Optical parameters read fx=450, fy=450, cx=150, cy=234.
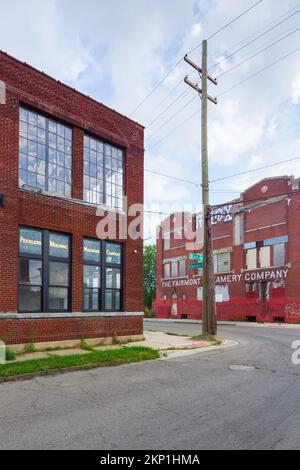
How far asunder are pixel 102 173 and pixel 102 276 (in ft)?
12.7

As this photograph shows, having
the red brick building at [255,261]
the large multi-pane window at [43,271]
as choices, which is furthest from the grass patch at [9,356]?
the red brick building at [255,261]

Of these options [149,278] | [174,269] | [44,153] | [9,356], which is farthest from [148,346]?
[149,278]

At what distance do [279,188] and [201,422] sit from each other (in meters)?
33.5

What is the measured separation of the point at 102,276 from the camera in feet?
53.8

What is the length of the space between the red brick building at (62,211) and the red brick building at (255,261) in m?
16.0

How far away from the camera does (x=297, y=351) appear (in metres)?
14.6

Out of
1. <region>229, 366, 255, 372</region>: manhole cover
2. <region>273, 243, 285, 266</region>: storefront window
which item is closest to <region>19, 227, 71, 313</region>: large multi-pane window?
<region>229, 366, 255, 372</region>: manhole cover

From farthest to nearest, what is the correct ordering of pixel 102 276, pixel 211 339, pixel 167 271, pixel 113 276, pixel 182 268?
pixel 167 271 → pixel 182 268 → pixel 211 339 → pixel 113 276 → pixel 102 276

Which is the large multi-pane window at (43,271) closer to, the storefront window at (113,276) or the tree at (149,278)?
the storefront window at (113,276)

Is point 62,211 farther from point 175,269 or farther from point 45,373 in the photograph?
point 175,269

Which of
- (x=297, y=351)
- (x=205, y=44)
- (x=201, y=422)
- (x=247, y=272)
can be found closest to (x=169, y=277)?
(x=247, y=272)

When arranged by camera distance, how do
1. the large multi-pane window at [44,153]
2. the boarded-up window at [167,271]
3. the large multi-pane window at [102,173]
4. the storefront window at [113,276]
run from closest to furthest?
the large multi-pane window at [44,153] < the large multi-pane window at [102,173] < the storefront window at [113,276] < the boarded-up window at [167,271]

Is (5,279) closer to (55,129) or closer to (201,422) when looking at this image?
(55,129)

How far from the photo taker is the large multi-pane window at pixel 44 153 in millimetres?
14352
